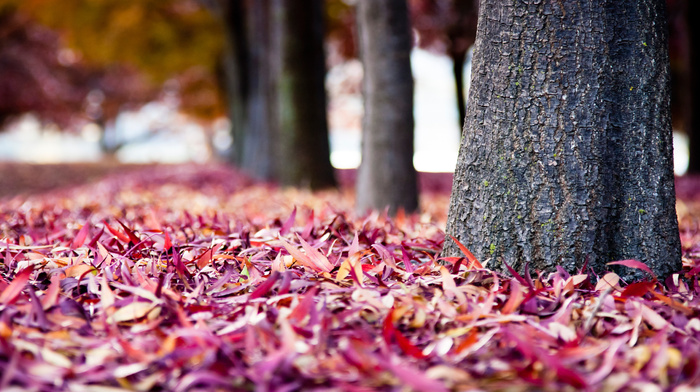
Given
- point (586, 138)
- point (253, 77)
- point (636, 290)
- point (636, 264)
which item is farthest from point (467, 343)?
point (253, 77)

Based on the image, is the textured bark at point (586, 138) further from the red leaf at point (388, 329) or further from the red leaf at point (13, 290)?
the red leaf at point (13, 290)

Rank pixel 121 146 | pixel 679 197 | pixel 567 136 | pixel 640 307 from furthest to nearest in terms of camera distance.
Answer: pixel 121 146 < pixel 679 197 < pixel 567 136 < pixel 640 307

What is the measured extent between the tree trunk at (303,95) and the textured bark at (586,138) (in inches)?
217

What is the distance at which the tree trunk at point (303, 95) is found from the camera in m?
7.55

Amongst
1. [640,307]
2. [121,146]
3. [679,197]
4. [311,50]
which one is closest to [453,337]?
[640,307]

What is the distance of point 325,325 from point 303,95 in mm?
6330

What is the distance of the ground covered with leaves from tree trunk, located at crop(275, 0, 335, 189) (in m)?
5.30

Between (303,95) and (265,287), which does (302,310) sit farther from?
(303,95)

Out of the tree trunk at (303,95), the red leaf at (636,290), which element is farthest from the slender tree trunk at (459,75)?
the red leaf at (636,290)

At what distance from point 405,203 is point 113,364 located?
355cm

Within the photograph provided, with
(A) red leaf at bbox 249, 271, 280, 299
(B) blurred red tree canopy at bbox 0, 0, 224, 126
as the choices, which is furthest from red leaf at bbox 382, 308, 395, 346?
(B) blurred red tree canopy at bbox 0, 0, 224, 126

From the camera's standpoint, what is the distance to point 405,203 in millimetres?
4824

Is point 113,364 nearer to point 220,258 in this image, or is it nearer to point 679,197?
point 220,258

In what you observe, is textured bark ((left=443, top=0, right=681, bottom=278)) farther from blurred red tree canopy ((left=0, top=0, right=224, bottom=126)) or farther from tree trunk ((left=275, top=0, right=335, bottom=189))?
blurred red tree canopy ((left=0, top=0, right=224, bottom=126))
